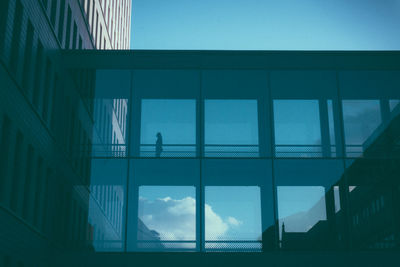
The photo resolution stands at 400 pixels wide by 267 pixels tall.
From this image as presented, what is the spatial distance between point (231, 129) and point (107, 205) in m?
8.25

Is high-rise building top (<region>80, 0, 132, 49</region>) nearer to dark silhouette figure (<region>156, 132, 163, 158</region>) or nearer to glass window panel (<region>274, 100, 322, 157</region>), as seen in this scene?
dark silhouette figure (<region>156, 132, 163, 158</region>)

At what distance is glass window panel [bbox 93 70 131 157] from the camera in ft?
70.0

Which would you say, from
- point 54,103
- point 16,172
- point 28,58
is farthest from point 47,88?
point 16,172

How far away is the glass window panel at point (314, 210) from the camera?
66.9 feet

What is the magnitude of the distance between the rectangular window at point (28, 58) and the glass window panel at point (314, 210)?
945cm

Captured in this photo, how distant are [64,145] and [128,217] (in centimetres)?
405

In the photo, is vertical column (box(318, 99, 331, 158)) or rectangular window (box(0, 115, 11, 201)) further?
vertical column (box(318, 99, 331, 158))

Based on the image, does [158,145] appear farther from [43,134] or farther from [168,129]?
[43,134]

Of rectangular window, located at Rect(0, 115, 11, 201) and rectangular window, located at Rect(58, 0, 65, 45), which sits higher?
rectangular window, located at Rect(58, 0, 65, 45)

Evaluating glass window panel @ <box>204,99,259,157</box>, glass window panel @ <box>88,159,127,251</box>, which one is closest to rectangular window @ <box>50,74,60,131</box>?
glass window panel @ <box>88,159,127,251</box>

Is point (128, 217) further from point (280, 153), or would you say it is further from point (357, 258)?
point (357, 258)

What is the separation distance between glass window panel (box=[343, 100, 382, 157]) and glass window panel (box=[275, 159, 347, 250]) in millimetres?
988

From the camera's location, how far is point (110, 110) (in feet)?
88.3

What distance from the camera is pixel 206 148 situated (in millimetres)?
21359
